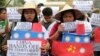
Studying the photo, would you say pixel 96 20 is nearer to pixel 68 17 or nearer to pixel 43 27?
pixel 68 17

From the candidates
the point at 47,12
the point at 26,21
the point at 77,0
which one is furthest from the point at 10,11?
the point at 26,21

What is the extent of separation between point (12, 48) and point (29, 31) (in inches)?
14.2

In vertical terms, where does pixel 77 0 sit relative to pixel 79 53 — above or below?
above

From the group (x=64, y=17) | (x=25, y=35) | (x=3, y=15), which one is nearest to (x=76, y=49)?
(x=64, y=17)

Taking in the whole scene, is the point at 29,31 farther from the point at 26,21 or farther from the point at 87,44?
the point at 87,44

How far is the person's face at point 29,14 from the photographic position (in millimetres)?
5641

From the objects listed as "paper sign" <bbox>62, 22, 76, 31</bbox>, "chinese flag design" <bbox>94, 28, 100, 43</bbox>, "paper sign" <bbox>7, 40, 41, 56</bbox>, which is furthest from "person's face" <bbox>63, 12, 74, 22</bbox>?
"paper sign" <bbox>7, 40, 41, 56</bbox>

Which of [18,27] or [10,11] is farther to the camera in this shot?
[10,11]

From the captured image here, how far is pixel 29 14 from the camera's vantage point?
18.6ft

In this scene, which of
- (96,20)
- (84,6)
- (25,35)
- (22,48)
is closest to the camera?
(22,48)

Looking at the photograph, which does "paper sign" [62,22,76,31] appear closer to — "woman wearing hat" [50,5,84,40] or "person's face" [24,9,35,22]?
"woman wearing hat" [50,5,84,40]

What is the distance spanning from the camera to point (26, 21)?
5.66 metres

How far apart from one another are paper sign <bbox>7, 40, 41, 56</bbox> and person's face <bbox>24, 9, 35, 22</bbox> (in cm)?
57

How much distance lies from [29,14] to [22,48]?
0.71 m
